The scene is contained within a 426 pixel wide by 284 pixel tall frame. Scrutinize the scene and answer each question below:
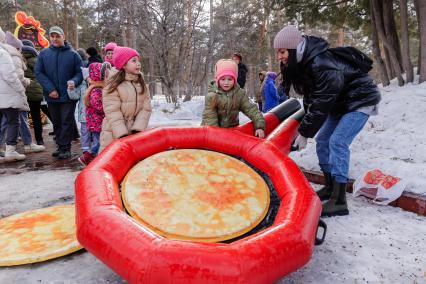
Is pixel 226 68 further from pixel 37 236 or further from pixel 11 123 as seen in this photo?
pixel 11 123

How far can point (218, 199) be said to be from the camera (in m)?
2.38

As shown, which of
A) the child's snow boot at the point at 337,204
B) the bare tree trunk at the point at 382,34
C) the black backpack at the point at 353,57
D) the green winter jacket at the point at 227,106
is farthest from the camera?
the bare tree trunk at the point at 382,34

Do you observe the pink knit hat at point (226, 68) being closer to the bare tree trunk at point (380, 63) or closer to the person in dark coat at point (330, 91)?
the person in dark coat at point (330, 91)

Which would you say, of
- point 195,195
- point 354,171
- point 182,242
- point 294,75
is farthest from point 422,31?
point 182,242

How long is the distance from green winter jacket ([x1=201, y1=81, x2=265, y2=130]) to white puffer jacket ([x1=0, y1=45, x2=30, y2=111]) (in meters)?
3.13

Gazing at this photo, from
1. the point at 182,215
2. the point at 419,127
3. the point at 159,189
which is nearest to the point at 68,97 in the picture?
the point at 159,189

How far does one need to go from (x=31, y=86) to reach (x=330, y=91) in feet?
16.4

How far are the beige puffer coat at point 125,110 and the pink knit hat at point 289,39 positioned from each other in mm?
1510

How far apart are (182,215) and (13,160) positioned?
13.3 ft

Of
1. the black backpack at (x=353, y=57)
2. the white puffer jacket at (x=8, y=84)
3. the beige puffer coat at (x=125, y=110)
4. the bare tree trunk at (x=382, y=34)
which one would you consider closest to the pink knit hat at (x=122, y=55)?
the beige puffer coat at (x=125, y=110)

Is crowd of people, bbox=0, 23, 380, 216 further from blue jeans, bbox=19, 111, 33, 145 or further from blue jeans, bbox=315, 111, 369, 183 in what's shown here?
blue jeans, bbox=19, 111, 33, 145

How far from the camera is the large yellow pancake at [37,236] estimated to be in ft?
7.32

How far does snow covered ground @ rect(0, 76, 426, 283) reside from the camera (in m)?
2.07

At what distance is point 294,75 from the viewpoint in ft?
9.55
